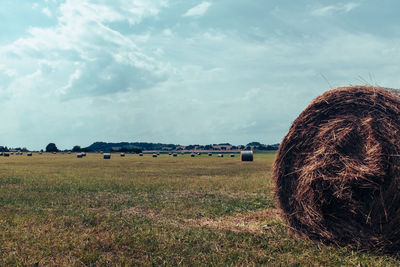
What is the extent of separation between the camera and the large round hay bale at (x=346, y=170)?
7.07 m

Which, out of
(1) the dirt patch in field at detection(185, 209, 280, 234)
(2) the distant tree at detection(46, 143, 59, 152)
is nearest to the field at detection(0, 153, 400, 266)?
(1) the dirt patch in field at detection(185, 209, 280, 234)

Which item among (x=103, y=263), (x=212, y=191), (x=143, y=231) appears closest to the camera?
(x=103, y=263)

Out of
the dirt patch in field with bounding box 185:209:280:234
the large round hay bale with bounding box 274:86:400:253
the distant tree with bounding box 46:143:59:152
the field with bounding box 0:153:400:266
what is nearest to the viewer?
the field with bounding box 0:153:400:266

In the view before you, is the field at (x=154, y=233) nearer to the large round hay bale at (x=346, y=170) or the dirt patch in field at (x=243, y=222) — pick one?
the dirt patch in field at (x=243, y=222)

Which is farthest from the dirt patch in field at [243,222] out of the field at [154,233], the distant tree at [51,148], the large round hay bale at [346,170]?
the distant tree at [51,148]

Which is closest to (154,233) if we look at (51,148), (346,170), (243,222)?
(243,222)

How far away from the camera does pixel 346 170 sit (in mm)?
7301

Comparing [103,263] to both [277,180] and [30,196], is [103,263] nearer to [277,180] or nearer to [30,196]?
[277,180]

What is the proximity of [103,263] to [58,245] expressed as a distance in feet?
4.98

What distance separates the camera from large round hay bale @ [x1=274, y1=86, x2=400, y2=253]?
7.07m

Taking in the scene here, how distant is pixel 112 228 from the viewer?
8570 mm

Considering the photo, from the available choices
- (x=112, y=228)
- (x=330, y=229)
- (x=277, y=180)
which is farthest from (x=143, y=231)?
(x=330, y=229)

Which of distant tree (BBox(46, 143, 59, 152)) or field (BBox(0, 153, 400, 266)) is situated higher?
distant tree (BBox(46, 143, 59, 152))

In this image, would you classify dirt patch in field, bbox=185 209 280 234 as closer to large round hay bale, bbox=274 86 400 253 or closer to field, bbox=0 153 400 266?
field, bbox=0 153 400 266
